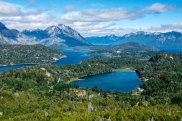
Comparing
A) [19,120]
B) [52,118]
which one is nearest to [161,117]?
[52,118]

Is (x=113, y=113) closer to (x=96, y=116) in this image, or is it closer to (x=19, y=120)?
(x=96, y=116)

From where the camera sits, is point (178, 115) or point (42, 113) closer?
point (178, 115)

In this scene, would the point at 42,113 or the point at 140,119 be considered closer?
the point at 140,119

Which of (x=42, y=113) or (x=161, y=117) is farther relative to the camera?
(x=42, y=113)

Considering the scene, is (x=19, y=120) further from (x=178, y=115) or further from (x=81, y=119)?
(x=178, y=115)

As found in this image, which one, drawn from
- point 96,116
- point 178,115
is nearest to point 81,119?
point 96,116

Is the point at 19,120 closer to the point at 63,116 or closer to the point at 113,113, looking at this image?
the point at 63,116

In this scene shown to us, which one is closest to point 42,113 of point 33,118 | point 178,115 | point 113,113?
point 33,118
